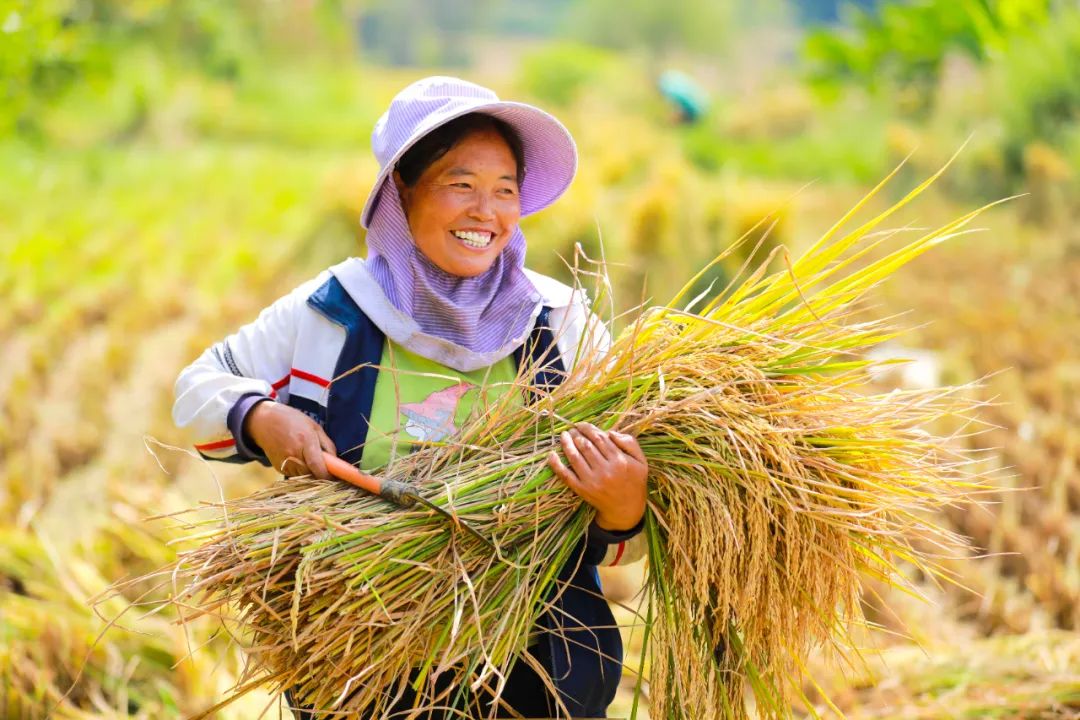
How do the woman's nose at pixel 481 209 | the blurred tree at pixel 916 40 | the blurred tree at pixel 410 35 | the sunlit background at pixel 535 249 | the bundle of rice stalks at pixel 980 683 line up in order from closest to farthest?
the woman's nose at pixel 481 209, the bundle of rice stalks at pixel 980 683, the sunlit background at pixel 535 249, the blurred tree at pixel 916 40, the blurred tree at pixel 410 35

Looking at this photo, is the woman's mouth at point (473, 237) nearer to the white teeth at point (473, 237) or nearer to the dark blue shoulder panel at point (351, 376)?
the white teeth at point (473, 237)

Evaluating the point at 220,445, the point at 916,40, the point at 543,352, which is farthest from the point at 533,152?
the point at 916,40

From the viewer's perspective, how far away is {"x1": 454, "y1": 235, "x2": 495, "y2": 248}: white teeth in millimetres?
1938

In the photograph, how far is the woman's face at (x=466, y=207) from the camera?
1924 mm

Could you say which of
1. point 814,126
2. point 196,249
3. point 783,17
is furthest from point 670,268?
point 783,17

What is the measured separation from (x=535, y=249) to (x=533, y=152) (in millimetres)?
4103

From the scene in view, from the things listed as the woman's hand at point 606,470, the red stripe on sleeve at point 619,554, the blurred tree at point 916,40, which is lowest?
the red stripe on sleeve at point 619,554

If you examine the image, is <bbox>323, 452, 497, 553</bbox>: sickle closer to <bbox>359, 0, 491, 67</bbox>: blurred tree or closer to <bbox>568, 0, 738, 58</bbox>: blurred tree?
<bbox>568, 0, 738, 58</bbox>: blurred tree

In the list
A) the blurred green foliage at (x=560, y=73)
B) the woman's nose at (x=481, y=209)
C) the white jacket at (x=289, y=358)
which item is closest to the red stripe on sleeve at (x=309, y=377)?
the white jacket at (x=289, y=358)

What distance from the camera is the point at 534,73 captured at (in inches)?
869

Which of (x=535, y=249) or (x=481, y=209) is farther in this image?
(x=535, y=249)

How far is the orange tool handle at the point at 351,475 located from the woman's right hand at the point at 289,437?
1 cm

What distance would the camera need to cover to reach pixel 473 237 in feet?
6.36

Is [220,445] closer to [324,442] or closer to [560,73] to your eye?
[324,442]
